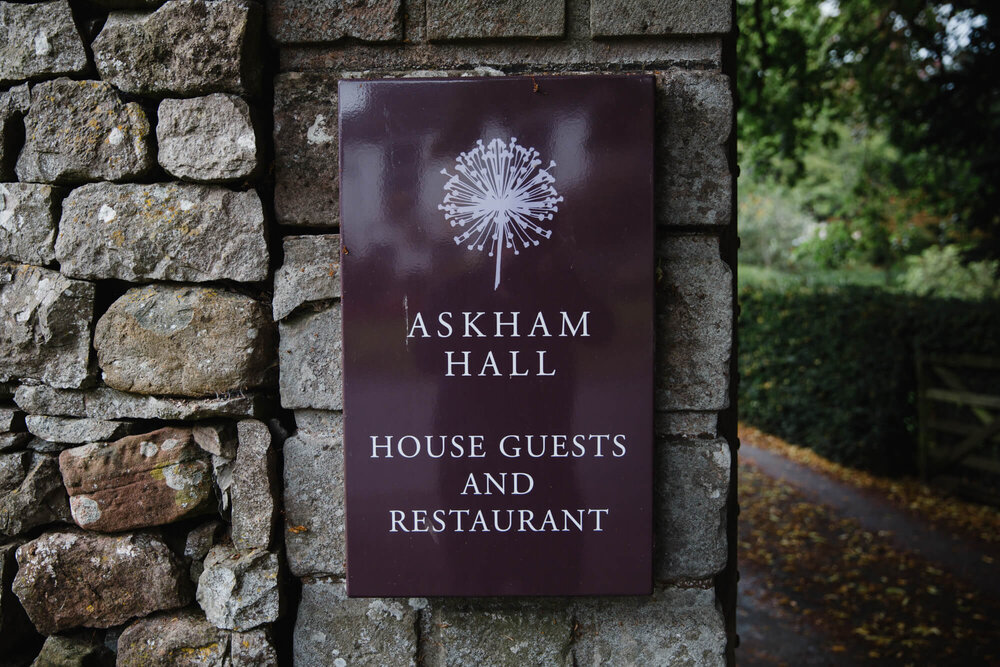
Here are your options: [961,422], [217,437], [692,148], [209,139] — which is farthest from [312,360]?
[961,422]

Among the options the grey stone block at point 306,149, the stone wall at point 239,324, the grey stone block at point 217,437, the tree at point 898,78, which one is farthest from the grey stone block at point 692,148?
the tree at point 898,78

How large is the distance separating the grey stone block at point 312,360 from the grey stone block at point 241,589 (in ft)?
1.33

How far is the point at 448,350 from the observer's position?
1582mm

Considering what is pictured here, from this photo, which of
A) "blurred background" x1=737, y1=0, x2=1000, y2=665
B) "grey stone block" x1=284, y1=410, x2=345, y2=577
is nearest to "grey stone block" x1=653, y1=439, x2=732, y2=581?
"grey stone block" x1=284, y1=410, x2=345, y2=577

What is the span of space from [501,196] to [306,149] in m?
0.52

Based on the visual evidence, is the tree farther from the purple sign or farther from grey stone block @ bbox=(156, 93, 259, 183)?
grey stone block @ bbox=(156, 93, 259, 183)

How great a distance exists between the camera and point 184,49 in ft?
5.24

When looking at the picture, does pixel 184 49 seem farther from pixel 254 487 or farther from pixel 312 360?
pixel 254 487

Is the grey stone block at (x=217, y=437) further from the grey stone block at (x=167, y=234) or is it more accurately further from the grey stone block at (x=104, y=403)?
the grey stone block at (x=167, y=234)

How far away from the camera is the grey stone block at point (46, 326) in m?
1.63

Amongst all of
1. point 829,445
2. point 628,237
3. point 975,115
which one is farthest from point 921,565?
point 628,237

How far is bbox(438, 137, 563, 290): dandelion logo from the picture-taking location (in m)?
1.57

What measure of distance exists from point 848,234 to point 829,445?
304 cm

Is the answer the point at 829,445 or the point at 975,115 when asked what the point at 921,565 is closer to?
the point at 829,445
